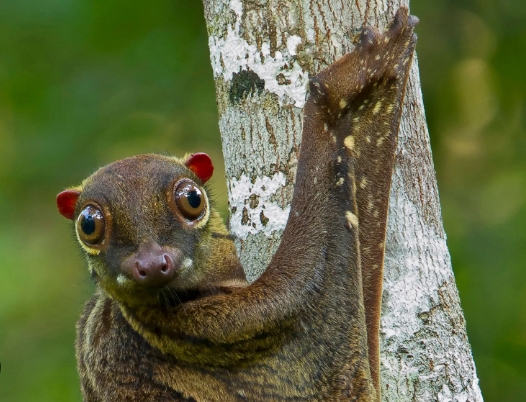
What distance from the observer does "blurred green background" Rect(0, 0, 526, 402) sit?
8.48m

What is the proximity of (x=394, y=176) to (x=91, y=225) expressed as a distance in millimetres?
1832

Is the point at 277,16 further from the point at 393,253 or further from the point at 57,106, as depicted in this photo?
the point at 57,106

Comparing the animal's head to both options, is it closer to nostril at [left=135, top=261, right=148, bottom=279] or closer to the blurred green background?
nostril at [left=135, top=261, right=148, bottom=279]

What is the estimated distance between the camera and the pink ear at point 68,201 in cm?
482

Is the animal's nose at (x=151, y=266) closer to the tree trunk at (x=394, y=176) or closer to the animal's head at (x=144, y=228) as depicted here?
the animal's head at (x=144, y=228)

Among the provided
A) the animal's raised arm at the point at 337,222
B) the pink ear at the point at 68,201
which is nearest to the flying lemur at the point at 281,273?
the animal's raised arm at the point at 337,222

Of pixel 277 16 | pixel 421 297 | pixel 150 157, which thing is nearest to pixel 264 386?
pixel 421 297

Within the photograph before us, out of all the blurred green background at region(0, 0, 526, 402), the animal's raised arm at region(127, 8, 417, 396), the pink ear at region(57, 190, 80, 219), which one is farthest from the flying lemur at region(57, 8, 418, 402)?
the blurred green background at region(0, 0, 526, 402)

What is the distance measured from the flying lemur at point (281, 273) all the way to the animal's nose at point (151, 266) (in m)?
0.09

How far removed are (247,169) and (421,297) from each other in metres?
1.31

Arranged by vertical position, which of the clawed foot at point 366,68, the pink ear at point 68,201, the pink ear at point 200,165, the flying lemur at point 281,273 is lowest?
the flying lemur at point 281,273

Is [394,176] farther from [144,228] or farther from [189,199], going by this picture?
[144,228]

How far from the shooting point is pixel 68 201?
4852mm

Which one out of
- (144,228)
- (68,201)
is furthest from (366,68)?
(68,201)
